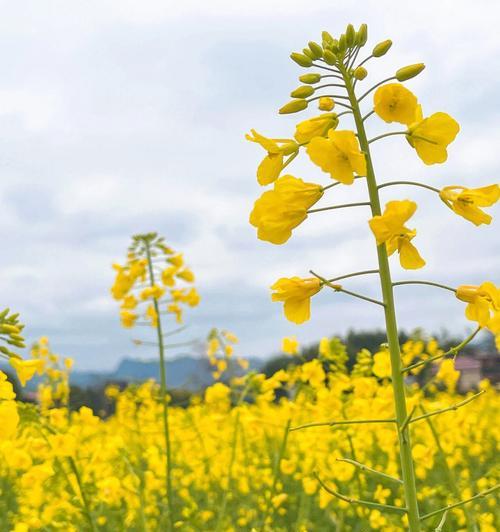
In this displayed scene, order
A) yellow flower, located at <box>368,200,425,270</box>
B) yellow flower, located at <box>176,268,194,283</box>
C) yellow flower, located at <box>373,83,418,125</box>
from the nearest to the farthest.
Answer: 1. yellow flower, located at <box>368,200,425,270</box>
2. yellow flower, located at <box>373,83,418,125</box>
3. yellow flower, located at <box>176,268,194,283</box>

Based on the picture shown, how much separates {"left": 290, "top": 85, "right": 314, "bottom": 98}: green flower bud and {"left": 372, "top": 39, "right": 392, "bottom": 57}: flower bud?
0.68 feet

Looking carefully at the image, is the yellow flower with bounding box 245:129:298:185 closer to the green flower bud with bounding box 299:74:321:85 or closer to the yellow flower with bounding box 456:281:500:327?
the green flower bud with bounding box 299:74:321:85

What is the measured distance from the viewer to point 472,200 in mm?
2047

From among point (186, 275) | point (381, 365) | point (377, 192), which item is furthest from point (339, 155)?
point (186, 275)

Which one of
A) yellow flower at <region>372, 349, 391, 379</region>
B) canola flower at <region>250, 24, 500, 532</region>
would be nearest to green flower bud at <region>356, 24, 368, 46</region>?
canola flower at <region>250, 24, 500, 532</region>

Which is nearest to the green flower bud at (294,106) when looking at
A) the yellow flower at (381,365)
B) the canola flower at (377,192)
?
the canola flower at (377,192)

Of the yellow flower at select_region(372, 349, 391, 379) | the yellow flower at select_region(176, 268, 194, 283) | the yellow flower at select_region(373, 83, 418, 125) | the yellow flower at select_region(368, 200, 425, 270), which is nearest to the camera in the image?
the yellow flower at select_region(368, 200, 425, 270)

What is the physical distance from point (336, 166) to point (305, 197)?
0.44 ft

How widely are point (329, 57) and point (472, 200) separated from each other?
551mm

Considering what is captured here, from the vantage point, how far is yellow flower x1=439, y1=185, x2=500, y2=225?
2.04 metres

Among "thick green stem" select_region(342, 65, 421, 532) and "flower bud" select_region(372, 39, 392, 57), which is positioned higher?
"flower bud" select_region(372, 39, 392, 57)

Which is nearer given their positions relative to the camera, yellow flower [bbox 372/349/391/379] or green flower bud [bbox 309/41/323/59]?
green flower bud [bbox 309/41/323/59]

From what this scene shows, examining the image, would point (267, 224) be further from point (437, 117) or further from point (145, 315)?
point (145, 315)

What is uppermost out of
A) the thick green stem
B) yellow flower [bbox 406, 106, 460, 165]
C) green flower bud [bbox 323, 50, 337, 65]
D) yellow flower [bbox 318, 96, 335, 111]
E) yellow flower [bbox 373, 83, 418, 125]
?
green flower bud [bbox 323, 50, 337, 65]
